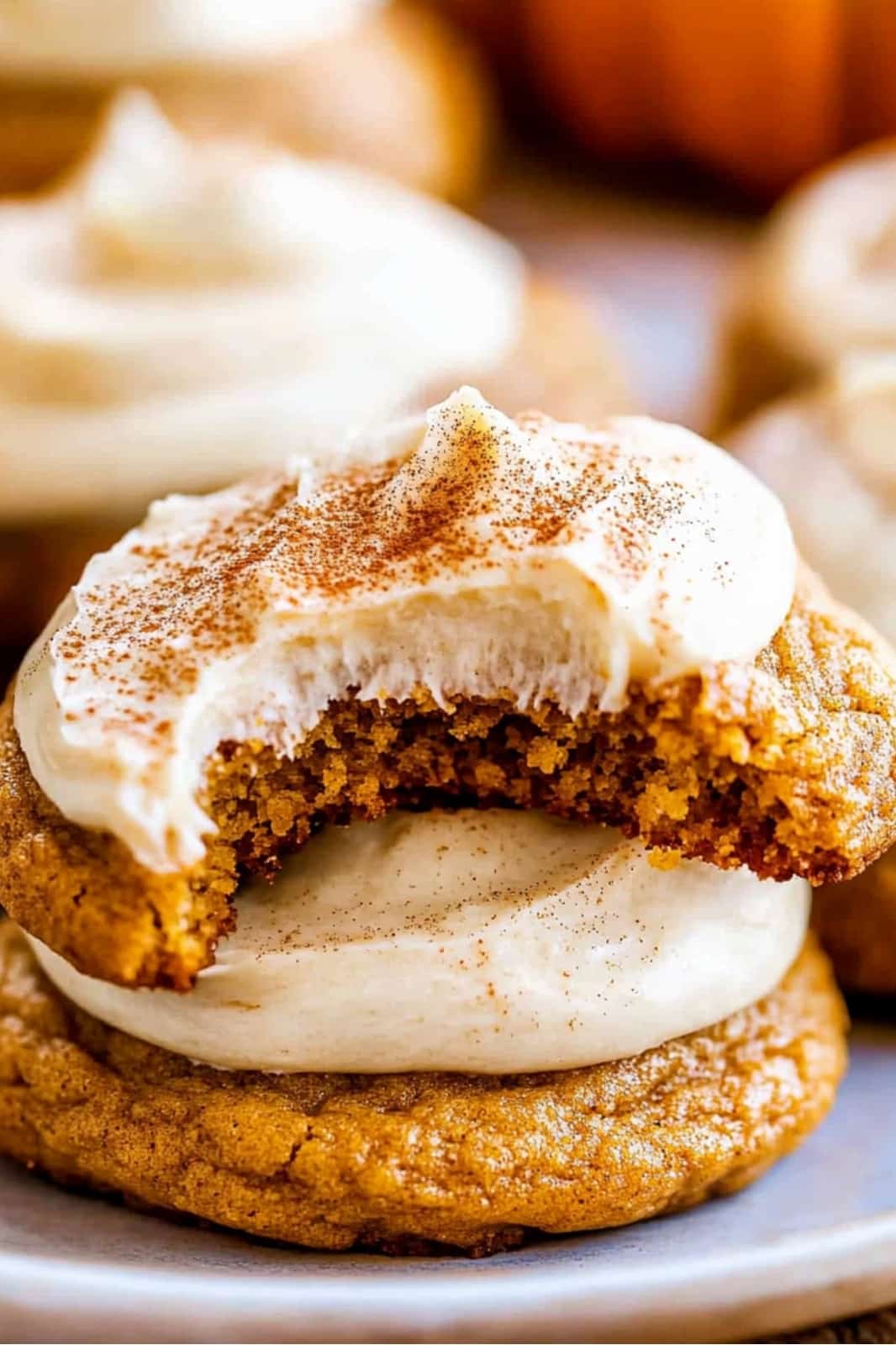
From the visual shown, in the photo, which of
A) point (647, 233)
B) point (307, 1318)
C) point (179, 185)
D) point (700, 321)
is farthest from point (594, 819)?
point (647, 233)

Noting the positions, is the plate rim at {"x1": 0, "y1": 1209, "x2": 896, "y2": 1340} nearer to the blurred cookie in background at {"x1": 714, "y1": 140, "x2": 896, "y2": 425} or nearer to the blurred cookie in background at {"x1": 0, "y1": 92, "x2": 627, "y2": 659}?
the blurred cookie in background at {"x1": 0, "y1": 92, "x2": 627, "y2": 659}

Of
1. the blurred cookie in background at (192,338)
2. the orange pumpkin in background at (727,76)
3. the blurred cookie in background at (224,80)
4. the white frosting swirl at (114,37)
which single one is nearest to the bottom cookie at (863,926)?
the blurred cookie in background at (192,338)

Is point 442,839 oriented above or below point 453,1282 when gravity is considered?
above

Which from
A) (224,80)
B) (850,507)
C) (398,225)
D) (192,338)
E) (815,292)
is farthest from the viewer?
(224,80)

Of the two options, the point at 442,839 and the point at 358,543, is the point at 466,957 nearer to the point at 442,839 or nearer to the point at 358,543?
the point at 442,839

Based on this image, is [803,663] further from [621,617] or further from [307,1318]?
[307,1318]

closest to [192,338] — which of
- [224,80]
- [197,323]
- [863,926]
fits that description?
[197,323]

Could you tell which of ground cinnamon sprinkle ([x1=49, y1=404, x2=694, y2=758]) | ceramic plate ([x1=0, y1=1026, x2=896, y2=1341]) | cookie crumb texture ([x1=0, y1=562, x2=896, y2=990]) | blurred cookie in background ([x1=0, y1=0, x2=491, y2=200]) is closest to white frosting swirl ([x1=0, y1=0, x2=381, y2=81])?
blurred cookie in background ([x1=0, y1=0, x2=491, y2=200])
